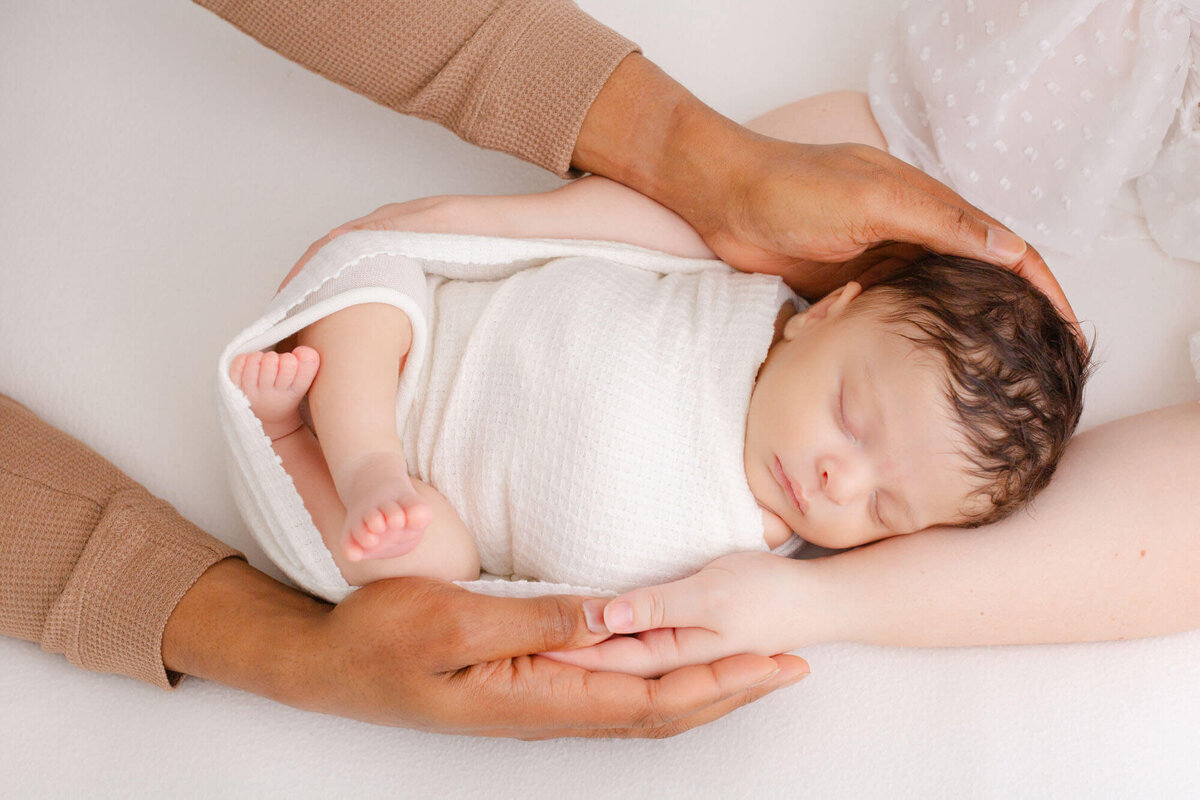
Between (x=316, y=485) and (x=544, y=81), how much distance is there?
64 centimetres

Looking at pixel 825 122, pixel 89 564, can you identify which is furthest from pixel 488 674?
pixel 825 122

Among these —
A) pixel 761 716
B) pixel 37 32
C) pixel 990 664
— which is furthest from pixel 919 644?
pixel 37 32

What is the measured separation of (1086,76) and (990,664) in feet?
2.81

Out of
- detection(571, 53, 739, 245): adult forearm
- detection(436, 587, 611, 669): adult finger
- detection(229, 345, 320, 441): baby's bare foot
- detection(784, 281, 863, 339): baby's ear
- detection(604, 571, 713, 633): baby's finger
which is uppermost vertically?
detection(571, 53, 739, 245): adult forearm

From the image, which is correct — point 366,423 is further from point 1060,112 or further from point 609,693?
point 1060,112

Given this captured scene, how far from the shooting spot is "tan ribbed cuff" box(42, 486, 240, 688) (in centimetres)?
113

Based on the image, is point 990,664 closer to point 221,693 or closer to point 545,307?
point 545,307

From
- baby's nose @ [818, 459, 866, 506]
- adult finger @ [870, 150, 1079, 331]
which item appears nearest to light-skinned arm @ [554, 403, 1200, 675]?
baby's nose @ [818, 459, 866, 506]

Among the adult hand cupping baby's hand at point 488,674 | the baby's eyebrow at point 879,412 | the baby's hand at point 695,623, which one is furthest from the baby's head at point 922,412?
the adult hand cupping baby's hand at point 488,674

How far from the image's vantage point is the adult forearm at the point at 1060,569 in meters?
1.15

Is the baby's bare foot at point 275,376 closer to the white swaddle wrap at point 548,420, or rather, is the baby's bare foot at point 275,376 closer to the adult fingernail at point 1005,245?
the white swaddle wrap at point 548,420

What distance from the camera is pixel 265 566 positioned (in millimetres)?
1308

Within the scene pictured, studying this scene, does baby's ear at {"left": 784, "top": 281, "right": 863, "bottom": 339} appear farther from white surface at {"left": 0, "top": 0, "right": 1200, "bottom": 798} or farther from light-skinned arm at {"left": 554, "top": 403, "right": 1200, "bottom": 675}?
white surface at {"left": 0, "top": 0, "right": 1200, "bottom": 798}

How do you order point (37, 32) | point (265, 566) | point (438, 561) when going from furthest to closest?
point (37, 32), point (265, 566), point (438, 561)
